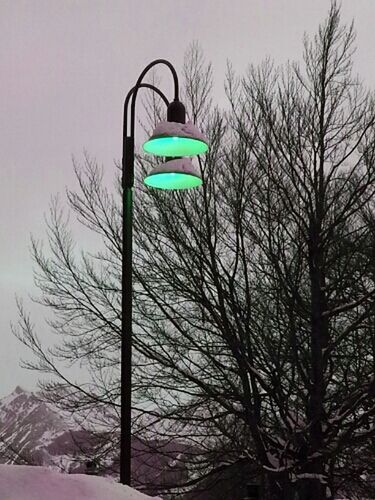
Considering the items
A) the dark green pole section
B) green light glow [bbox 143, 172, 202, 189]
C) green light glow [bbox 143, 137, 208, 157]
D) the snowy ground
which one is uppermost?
green light glow [bbox 143, 137, 208, 157]

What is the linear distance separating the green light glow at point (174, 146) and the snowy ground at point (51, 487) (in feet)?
9.19

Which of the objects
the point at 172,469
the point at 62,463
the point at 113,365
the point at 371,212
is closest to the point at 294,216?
the point at 371,212

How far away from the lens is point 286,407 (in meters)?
9.41

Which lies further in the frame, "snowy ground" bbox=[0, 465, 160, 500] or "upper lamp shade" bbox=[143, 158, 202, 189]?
"upper lamp shade" bbox=[143, 158, 202, 189]

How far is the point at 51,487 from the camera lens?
11.7ft

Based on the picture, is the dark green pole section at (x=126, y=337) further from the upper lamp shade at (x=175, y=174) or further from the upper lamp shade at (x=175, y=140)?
the upper lamp shade at (x=175, y=140)

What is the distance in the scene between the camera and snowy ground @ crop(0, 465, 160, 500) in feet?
11.3

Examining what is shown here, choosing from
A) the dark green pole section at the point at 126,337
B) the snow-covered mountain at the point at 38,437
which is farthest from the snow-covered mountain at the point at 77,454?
the dark green pole section at the point at 126,337

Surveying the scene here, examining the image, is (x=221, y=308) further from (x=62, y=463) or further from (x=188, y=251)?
(x=62, y=463)

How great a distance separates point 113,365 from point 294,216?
12.9 feet

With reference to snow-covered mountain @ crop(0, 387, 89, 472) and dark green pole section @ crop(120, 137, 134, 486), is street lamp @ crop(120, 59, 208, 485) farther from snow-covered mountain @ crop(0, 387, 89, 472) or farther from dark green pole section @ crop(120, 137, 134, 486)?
snow-covered mountain @ crop(0, 387, 89, 472)

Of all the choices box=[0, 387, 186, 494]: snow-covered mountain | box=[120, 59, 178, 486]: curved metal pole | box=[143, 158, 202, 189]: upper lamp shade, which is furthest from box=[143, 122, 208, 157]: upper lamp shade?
box=[0, 387, 186, 494]: snow-covered mountain

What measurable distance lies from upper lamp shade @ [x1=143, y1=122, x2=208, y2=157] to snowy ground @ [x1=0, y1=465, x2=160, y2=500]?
2796 millimetres

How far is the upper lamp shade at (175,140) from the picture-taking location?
5281 mm
